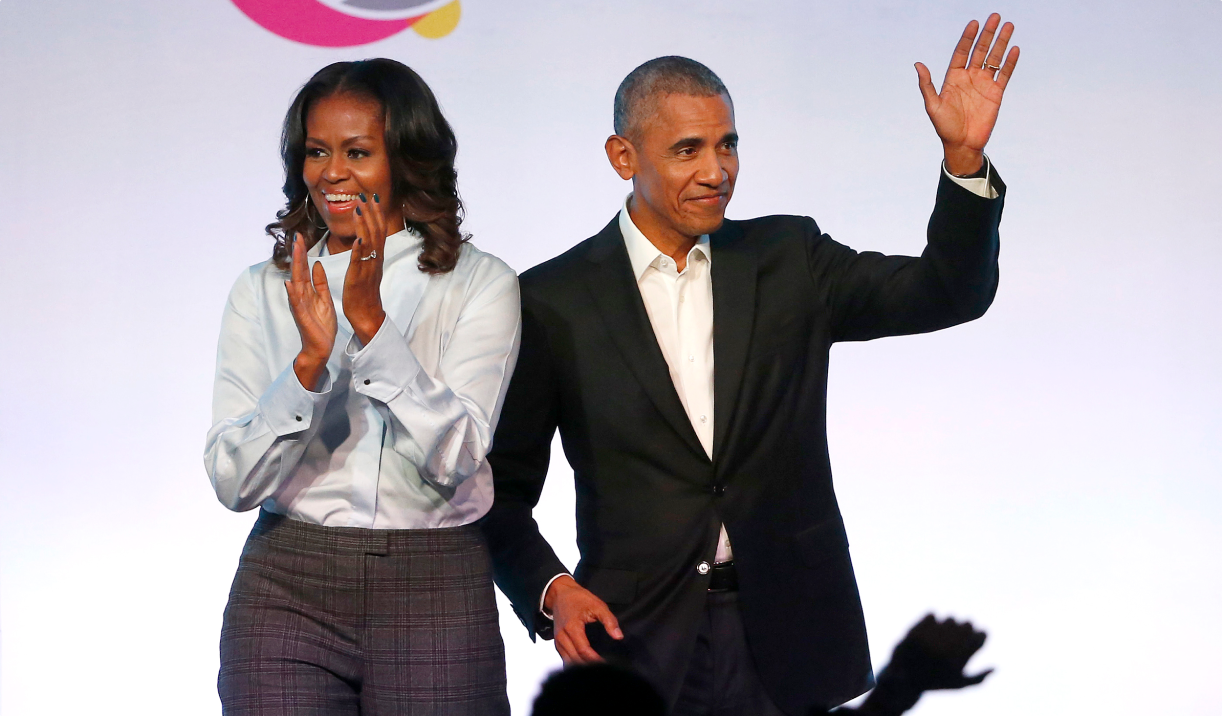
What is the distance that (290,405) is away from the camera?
6.48 ft

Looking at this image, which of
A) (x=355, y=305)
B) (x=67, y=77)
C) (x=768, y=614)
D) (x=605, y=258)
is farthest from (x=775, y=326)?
(x=67, y=77)

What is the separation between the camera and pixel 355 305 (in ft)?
6.38

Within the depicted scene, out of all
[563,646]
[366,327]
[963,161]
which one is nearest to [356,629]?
[563,646]

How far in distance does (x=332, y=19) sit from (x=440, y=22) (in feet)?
0.93

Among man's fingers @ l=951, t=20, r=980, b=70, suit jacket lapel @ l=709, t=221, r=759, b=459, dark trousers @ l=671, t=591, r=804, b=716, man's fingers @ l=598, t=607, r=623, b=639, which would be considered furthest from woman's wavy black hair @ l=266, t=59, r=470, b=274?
man's fingers @ l=951, t=20, r=980, b=70

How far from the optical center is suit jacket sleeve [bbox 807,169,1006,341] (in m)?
2.24

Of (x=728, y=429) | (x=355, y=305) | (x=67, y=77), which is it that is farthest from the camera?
(x=67, y=77)

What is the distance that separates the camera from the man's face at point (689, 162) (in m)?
2.40

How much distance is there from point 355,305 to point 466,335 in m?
0.25

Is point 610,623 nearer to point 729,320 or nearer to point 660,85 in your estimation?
point 729,320

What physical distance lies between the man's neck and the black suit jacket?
0.08m

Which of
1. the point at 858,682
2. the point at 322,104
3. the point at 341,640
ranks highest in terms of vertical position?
the point at 322,104

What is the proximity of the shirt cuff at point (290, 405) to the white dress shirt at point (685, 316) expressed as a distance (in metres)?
0.54

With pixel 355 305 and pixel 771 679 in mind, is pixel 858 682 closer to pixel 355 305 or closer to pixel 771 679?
pixel 771 679
